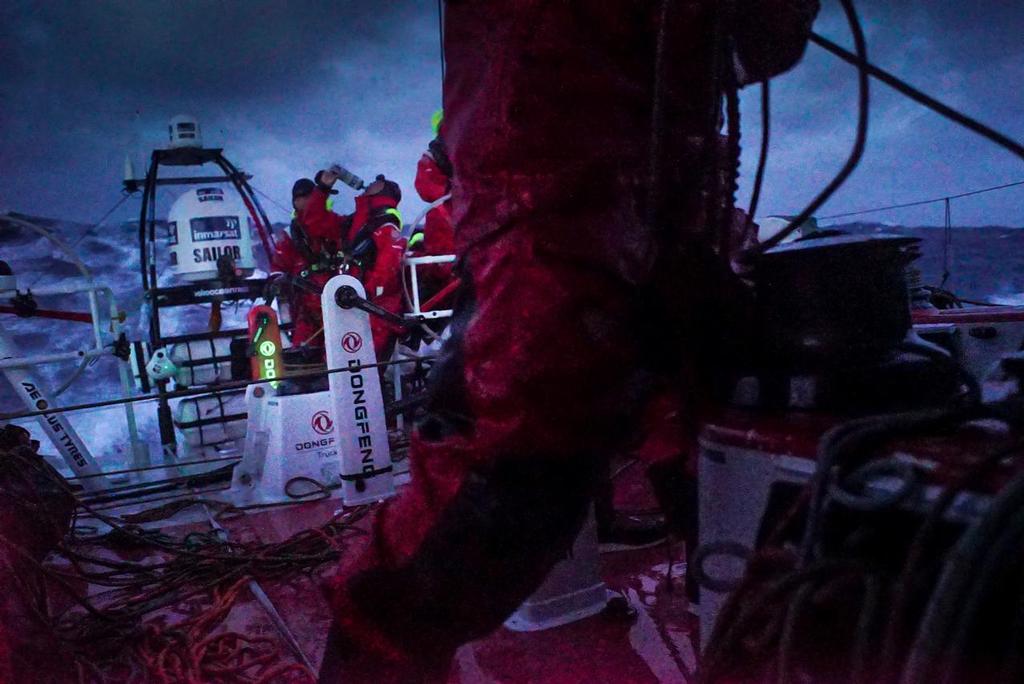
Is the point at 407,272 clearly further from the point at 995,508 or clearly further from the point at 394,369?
the point at 995,508

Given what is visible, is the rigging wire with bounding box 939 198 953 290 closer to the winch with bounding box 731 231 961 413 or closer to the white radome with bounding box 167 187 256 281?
the winch with bounding box 731 231 961 413

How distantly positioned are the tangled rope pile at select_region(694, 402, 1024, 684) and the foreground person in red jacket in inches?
13.0

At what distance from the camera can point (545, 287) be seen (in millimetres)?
957

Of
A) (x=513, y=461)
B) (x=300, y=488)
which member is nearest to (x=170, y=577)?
(x=300, y=488)

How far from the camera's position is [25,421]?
17.0ft

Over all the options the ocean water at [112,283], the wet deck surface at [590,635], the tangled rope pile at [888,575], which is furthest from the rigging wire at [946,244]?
the tangled rope pile at [888,575]

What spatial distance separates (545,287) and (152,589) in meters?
2.13

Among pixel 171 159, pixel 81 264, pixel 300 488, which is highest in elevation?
pixel 171 159

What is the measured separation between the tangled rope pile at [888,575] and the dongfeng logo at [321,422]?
2908 millimetres

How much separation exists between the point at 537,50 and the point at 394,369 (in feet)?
13.6

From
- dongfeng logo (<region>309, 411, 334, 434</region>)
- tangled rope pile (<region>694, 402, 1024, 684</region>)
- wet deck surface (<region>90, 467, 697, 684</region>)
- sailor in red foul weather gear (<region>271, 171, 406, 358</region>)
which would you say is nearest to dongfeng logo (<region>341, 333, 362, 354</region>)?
dongfeng logo (<region>309, 411, 334, 434</region>)

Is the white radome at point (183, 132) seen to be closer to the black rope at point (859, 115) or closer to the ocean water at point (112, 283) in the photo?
the ocean water at point (112, 283)

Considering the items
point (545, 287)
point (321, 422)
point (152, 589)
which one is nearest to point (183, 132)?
point (321, 422)

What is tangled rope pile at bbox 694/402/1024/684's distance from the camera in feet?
1.82
